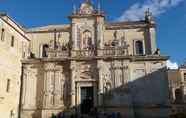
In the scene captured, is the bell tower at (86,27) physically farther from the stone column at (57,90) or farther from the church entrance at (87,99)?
the church entrance at (87,99)

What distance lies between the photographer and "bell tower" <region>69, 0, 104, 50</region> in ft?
90.8

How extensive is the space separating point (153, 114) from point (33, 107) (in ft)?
36.7

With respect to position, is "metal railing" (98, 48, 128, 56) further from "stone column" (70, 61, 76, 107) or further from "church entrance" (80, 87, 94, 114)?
"church entrance" (80, 87, 94, 114)

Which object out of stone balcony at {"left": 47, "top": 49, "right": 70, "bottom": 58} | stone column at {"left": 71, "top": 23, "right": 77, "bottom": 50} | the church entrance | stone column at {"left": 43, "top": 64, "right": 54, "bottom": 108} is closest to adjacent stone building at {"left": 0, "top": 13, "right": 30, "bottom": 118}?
stone column at {"left": 43, "top": 64, "right": 54, "bottom": 108}

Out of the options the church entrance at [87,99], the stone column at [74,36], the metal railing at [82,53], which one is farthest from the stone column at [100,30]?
the church entrance at [87,99]

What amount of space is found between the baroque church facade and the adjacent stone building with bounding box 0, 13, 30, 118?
91cm

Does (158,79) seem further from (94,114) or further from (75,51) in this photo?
(75,51)

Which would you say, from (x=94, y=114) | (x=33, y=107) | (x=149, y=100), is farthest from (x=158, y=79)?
(x=33, y=107)

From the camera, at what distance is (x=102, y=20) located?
28094 mm

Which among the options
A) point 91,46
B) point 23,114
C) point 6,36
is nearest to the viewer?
point 6,36

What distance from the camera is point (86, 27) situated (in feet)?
92.3

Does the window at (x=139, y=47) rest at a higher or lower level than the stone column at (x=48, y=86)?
higher

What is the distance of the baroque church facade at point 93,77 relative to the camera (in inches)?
968

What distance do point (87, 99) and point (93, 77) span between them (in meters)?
2.16
